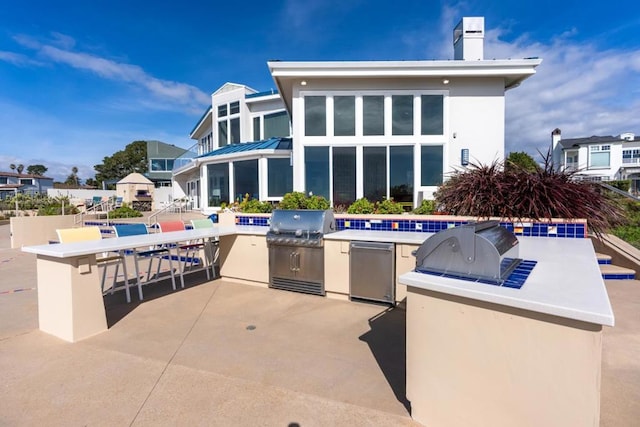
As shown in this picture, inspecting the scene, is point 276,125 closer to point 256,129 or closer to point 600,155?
point 256,129

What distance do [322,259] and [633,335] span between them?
3.67 meters

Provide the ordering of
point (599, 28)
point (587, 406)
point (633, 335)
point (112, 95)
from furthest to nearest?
point (112, 95) → point (599, 28) → point (633, 335) → point (587, 406)

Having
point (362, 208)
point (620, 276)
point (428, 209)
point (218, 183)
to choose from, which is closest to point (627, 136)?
point (620, 276)

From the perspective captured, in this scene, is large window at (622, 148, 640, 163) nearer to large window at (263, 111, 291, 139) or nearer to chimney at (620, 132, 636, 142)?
chimney at (620, 132, 636, 142)

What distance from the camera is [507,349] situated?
170 centimetres

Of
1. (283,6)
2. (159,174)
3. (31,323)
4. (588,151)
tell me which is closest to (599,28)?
(283,6)

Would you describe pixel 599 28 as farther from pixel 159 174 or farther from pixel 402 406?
pixel 159 174

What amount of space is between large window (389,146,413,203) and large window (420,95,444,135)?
949 millimetres

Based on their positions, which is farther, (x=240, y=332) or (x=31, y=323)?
(x=31, y=323)

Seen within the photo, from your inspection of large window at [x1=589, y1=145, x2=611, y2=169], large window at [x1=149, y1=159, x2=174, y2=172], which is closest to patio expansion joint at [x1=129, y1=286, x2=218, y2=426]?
large window at [x1=149, y1=159, x2=174, y2=172]

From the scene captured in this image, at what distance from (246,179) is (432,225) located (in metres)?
9.03

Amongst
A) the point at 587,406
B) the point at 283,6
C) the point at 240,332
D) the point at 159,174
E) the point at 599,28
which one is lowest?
the point at 240,332

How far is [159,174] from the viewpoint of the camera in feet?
116

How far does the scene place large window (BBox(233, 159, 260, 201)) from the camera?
12422 mm
